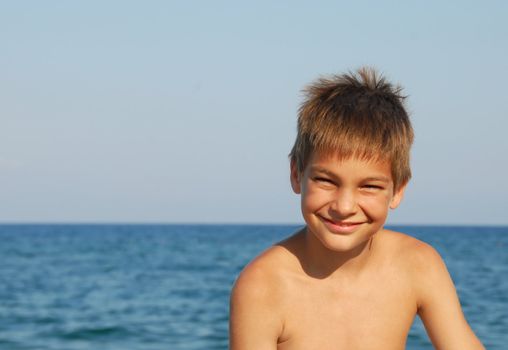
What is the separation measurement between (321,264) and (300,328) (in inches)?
10.1

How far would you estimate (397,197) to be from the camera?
3572 millimetres

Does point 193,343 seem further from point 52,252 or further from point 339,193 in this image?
point 52,252

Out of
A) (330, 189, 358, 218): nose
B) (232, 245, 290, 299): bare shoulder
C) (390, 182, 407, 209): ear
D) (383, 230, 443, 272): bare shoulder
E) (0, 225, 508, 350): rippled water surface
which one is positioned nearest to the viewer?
(330, 189, 358, 218): nose

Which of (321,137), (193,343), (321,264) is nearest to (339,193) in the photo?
(321,137)

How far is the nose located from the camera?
336cm

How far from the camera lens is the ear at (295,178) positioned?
3.58 m

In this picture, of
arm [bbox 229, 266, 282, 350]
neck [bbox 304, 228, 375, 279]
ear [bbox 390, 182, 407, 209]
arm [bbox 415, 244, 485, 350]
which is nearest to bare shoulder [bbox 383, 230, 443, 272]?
arm [bbox 415, 244, 485, 350]

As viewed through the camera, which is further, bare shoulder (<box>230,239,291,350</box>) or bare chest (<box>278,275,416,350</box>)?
bare chest (<box>278,275,416,350</box>)

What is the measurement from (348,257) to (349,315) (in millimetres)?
229

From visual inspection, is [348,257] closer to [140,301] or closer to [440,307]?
[440,307]

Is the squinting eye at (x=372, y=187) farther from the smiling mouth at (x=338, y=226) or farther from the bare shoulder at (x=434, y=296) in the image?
the bare shoulder at (x=434, y=296)

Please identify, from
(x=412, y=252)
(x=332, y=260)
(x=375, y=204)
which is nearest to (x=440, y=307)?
(x=412, y=252)

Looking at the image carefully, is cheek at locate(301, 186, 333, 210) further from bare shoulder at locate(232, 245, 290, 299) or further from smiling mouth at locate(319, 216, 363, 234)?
bare shoulder at locate(232, 245, 290, 299)

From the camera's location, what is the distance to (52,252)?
4291 cm
